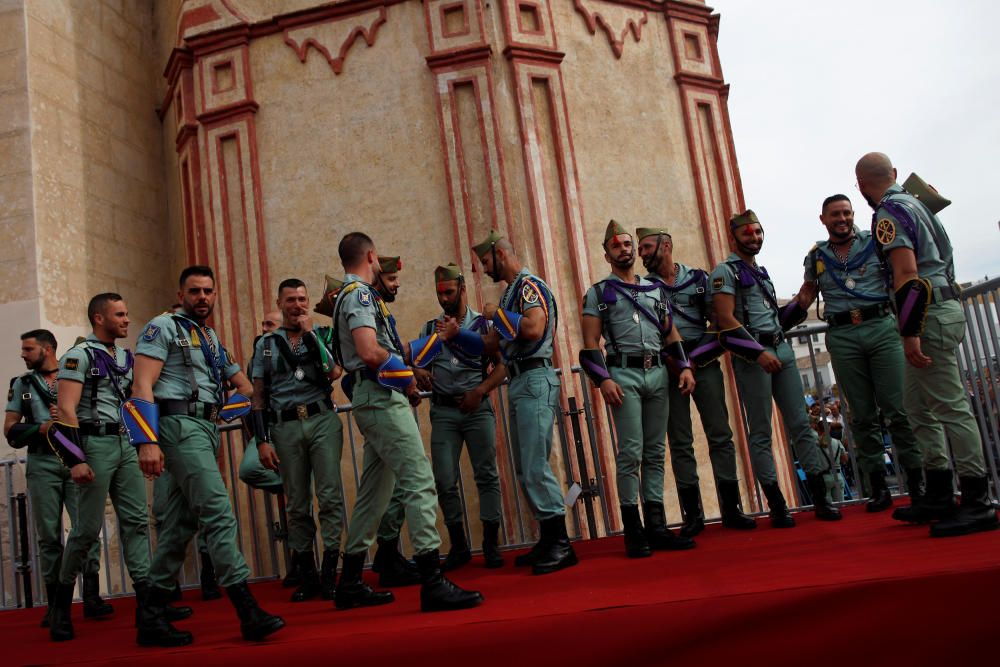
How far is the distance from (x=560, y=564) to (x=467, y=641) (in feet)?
5.79

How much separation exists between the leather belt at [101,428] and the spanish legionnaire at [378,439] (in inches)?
61.6

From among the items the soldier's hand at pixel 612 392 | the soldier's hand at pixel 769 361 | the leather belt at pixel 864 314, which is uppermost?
the leather belt at pixel 864 314

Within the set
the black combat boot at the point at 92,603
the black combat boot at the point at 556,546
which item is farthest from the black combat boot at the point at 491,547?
the black combat boot at the point at 92,603

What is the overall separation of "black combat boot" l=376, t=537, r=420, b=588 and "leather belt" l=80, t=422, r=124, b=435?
1.73 metres

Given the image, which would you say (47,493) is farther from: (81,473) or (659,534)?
(659,534)

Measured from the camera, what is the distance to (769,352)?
220 inches

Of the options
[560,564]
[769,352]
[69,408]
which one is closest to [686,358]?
[769,352]

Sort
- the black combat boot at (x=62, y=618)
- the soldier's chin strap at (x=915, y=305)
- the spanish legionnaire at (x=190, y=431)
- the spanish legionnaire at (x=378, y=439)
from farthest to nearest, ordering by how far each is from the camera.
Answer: the black combat boot at (x=62, y=618) < the soldier's chin strap at (x=915, y=305) < the spanish legionnaire at (x=378, y=439) < the spanish legionnaire at (x=190, y=431)

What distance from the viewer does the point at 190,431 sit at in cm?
427

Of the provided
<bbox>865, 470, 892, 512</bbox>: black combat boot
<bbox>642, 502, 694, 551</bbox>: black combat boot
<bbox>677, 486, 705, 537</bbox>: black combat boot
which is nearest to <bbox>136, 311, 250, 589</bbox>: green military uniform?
<bbox>642, 502, 694, 551</bbox>: black combat boot

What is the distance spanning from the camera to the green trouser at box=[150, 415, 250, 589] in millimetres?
3908

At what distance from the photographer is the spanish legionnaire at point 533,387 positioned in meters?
4.98

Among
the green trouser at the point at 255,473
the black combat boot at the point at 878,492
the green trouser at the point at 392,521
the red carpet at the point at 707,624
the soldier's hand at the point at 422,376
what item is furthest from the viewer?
the green trouser at the point at 255,473

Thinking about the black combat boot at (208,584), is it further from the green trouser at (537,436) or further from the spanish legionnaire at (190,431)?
the green trouser at (537,436)
